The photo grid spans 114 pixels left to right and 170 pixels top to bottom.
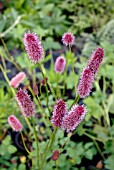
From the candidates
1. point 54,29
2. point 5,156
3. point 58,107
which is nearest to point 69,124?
point 58,107

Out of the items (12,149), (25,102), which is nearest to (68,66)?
(12,149)

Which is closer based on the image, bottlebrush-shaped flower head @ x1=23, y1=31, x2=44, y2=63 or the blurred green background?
bottlebrush-shaped flower head @ x1=23, y1=31, x2=44, y2=63

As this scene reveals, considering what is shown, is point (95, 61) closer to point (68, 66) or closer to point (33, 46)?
point (33, 46)

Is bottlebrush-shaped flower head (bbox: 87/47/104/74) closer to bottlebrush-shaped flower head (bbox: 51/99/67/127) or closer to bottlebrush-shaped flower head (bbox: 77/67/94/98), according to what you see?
bottlebrush-shaped flower head (bbox: 77/67/94/98)

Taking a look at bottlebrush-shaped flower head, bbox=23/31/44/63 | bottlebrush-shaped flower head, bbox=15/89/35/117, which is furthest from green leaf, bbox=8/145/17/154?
bottlebrush-shaped flower head, bbox=23/31/44/63

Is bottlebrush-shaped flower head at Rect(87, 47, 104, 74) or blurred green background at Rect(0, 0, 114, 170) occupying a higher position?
A: bottlebrush-shaped flower head at Rect(87, 47, 104, 74)

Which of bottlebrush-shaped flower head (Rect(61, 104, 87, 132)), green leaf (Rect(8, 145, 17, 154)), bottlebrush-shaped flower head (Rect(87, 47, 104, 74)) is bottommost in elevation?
green leaf (Rect(8, 145, 17, 154))

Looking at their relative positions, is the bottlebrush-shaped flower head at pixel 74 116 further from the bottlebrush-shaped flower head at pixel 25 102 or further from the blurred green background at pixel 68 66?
the blurred green background at pixel 68 66

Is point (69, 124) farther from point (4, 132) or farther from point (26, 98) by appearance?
point (4, 132)
